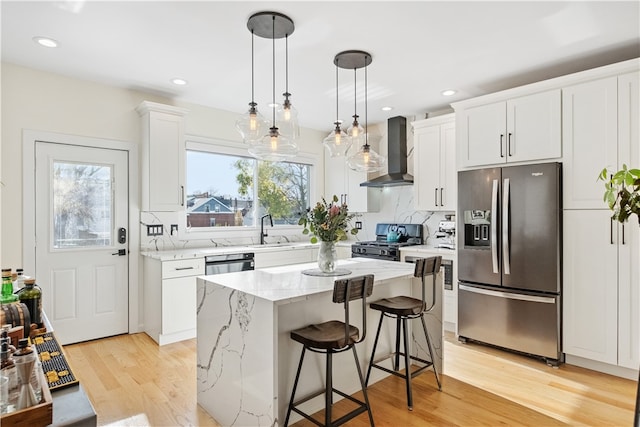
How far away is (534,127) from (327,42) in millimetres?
2064

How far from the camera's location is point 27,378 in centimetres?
89

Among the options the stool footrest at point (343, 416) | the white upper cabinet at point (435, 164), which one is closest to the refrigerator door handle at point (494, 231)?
the white upper cabinet at point (435, 164)

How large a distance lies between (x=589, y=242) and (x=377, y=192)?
2.89m

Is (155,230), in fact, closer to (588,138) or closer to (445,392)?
(445,392)

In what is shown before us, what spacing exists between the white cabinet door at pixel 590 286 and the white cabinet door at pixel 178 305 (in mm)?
3601

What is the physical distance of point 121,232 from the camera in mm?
4008

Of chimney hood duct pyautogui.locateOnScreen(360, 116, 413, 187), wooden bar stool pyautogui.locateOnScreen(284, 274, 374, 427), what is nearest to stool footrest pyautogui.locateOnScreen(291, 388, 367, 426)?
wooden bar stool pyautogui.locateOnScreen(284, 274, 374, 427)

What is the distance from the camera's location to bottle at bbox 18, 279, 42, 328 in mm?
1550

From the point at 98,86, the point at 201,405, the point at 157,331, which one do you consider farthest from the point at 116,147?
the point at 201,405

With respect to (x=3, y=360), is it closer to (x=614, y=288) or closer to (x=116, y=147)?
(x=116, y=147)

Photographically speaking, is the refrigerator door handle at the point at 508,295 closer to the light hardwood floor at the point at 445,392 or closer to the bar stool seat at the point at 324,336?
the light hardwood floor at the point at 445,392

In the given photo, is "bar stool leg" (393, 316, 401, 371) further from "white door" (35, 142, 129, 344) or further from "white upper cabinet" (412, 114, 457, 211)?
"white door" (35, 142, 129, 344)

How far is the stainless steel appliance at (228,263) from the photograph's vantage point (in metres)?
4.09

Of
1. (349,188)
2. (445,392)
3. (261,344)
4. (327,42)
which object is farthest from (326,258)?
(349,188)
